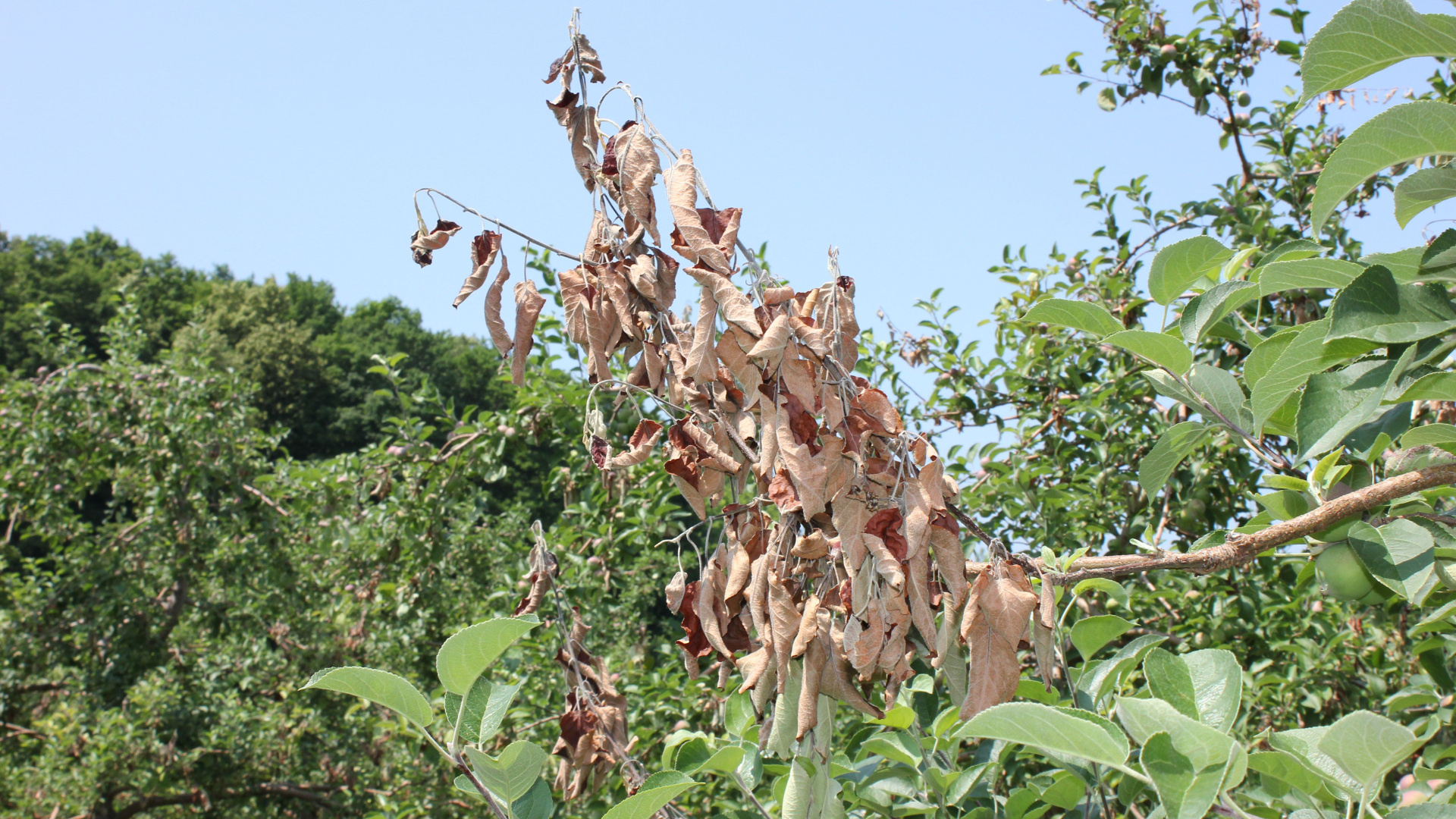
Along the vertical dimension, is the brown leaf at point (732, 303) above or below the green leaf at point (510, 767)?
above

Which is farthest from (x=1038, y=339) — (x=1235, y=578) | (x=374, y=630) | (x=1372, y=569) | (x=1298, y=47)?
(x=374, y=630)

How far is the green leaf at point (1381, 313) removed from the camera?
2.39ft

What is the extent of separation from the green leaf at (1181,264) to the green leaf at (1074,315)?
0.19 feet

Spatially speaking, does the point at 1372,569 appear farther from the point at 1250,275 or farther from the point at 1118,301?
the point at 1118,301

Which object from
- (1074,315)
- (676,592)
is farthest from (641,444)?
(1074,315)

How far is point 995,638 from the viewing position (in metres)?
0.81

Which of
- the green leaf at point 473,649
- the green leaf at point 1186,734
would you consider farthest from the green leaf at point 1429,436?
the green leaf at point 473,649

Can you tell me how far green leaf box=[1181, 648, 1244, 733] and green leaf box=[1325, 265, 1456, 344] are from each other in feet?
0.93

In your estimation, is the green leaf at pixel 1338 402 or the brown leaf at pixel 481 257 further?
the brown leaf at pixel 481 257

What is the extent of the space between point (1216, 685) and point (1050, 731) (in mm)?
229

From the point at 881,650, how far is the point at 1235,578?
2.17 meters

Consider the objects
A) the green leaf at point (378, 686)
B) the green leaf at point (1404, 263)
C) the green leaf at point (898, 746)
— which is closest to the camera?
the green leaf at point (378, 686)

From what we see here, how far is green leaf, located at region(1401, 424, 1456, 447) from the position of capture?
2.94 ft

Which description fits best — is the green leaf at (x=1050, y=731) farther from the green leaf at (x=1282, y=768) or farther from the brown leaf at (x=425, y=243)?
the brown leaf at (x=425, y=243)
